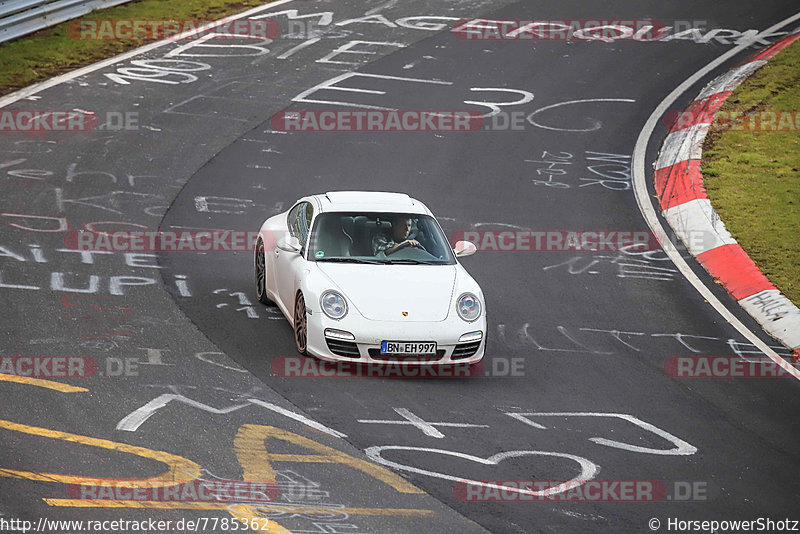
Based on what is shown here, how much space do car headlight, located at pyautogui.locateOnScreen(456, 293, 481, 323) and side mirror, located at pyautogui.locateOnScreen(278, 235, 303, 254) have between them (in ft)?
5.81

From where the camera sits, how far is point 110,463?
7473 millimetres

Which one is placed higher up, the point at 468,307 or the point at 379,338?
the point at 468,307

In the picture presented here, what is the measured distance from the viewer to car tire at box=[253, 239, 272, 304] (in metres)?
11.5

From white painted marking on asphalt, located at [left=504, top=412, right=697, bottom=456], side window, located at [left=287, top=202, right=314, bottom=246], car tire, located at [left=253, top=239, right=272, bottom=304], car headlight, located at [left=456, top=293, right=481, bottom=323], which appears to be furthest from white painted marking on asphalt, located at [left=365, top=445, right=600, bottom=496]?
car tire, located at [left=253, top=239, right=272, bottom=304]

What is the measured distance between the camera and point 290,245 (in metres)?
10.7

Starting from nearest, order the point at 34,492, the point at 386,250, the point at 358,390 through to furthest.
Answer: the point at 34,492
the point at 358,390
the point at 386,250

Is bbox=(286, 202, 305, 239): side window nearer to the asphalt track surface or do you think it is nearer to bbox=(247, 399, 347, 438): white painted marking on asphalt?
the asphalt track surface

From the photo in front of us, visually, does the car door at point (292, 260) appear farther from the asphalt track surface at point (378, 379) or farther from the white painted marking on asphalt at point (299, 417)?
the white painted marking on asphalt at point (299, 417)

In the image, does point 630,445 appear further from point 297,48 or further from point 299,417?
point 297,48

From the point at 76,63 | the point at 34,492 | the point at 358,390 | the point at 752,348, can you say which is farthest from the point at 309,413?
the point at 76,63

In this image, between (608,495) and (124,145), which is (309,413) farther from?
(124,145)

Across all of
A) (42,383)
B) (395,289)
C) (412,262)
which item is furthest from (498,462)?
(42,383)

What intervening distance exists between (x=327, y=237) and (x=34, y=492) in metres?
4.48

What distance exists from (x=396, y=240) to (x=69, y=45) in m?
13.2
